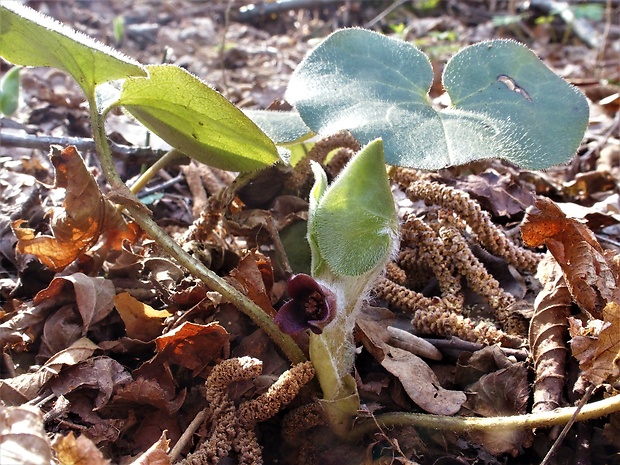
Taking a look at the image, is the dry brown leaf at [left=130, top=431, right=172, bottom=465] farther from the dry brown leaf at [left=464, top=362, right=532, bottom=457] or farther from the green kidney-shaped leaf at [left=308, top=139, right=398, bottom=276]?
the dry brown leaf at [left=464, top=362, right=532, bottom=457]

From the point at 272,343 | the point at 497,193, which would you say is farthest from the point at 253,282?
the point at 497,193

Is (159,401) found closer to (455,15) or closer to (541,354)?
(541,354)

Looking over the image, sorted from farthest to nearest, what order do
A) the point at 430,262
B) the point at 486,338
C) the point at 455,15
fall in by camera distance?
the point at 455,15 → the point at 430,262 → the point at 486,338

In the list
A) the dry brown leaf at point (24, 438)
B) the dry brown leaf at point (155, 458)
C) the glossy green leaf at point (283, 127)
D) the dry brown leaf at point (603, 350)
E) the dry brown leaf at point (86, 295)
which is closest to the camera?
the dry brown leaf at point (24, 438)

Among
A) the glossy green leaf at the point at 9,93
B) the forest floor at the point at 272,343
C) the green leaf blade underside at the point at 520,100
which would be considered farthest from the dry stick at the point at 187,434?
the glossy green leaf at the point at 9,93

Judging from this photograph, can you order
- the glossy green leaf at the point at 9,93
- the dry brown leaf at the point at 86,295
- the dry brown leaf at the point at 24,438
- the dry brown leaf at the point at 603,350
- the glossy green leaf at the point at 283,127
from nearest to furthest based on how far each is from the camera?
the dry brown leaf at the point at 24,438 → the dry brown leaf at the point at 603,350 → the dry brown leaf at the point at 86,295 → the glossy green leaf at the point at 283,127 → the glossy green leaf at the point at 9,93

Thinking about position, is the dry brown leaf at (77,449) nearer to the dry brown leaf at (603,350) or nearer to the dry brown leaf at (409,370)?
the dry brown leaf at (409,370)

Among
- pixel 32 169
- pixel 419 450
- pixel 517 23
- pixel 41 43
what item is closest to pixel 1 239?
pixel 32 169
